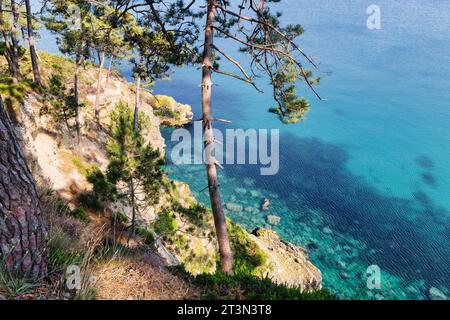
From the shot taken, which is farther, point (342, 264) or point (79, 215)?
point (342, 264)

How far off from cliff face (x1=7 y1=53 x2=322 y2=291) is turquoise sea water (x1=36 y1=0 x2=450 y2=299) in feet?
11.6

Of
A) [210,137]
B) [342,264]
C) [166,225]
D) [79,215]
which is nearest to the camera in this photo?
[210,137]

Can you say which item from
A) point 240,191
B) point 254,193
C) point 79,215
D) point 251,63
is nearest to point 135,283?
point 251,63

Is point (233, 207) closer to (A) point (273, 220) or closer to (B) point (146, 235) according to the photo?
(A) point (273, 220)

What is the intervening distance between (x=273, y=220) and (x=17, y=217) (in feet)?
87.5

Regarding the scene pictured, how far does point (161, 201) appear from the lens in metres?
20.2

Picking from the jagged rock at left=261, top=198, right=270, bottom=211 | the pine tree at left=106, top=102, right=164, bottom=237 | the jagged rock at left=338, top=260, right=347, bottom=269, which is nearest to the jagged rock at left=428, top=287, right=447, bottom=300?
the jagged rock at left=338, top=260, right=347, bottom=269

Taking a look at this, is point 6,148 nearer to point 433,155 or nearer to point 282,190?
point 282,190

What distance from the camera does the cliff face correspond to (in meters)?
14.5

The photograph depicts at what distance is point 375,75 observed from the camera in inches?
2425

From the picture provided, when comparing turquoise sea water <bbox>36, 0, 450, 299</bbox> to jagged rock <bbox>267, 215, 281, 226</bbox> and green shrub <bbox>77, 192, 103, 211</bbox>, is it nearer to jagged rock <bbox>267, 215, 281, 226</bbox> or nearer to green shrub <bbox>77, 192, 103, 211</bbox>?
jagged rock <bbox>267, 215, 281, 226</bbox>

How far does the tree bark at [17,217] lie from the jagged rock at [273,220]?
26.0 m
